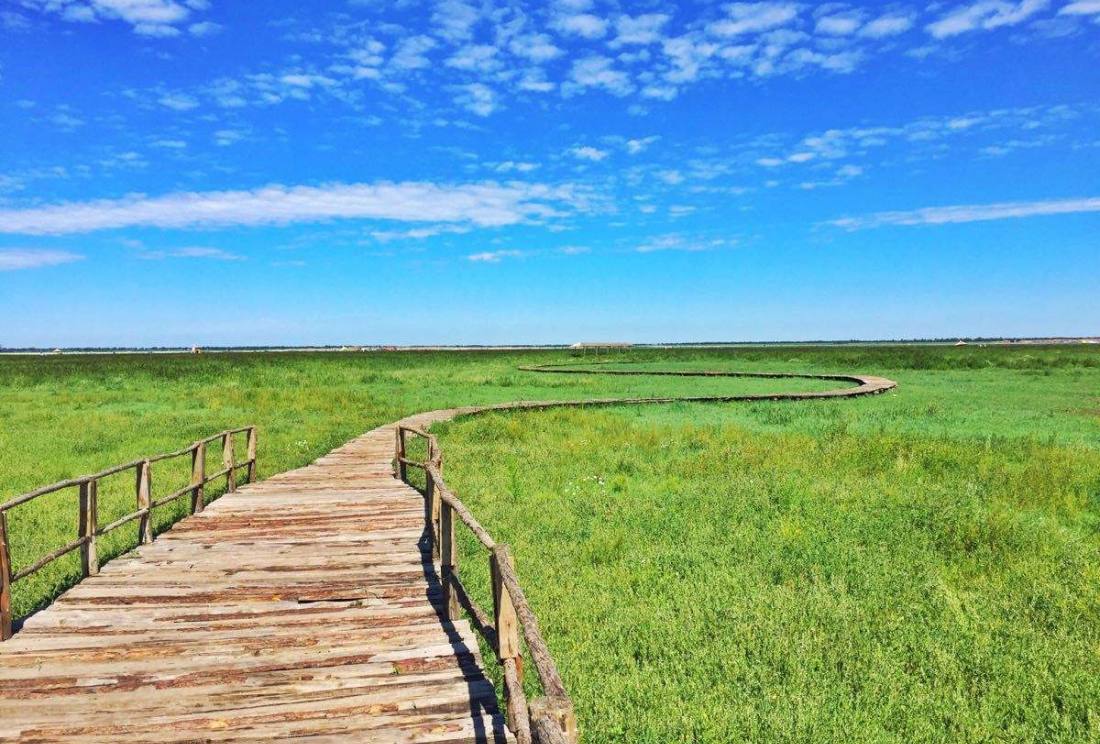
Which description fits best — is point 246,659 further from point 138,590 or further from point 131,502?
point 131,502

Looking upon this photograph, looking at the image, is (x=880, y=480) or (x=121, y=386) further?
(x=121, y=386)

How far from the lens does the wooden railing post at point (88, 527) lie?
7379 millimetres

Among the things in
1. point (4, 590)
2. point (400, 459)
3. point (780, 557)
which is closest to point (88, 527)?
point (4, 590)

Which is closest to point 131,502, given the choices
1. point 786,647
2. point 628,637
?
point 628,637

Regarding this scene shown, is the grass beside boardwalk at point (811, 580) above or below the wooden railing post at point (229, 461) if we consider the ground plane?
below

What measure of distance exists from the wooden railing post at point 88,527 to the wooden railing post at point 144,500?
94cm

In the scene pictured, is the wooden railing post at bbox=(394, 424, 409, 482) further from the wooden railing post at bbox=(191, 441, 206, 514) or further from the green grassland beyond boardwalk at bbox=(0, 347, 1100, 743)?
the wooden railing post at bbox=(191, 441, 206, 514)

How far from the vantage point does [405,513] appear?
1059cm

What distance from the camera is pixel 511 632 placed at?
15.3 ft

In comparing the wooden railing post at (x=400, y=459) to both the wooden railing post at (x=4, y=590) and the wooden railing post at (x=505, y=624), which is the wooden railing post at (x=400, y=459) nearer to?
the wooden railing post at (x=4, y=590)

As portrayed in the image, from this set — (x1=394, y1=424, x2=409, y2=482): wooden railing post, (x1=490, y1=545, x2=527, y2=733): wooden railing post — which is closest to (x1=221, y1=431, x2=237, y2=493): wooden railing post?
(x1=394, y1=424, x2=409, y2=482): wooden railing post

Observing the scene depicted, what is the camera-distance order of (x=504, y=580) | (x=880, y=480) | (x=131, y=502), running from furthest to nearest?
(x=880, y=480) < (x=131, y=502) < (x=504, y=580)

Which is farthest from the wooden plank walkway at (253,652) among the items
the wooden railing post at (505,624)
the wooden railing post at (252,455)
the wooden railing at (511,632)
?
the wooden railing post at (252,455)

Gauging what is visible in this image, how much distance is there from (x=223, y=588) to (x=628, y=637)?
423 cm
